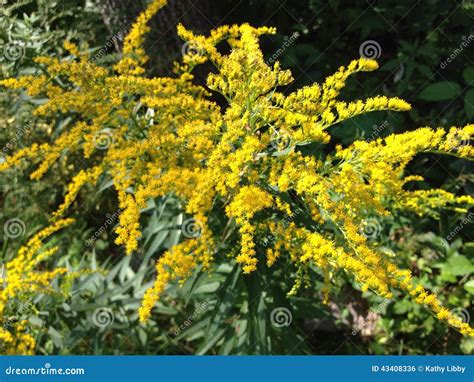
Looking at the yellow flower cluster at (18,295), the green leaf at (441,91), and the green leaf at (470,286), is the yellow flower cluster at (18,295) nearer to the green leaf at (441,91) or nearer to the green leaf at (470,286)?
the green leaf at (470,286)

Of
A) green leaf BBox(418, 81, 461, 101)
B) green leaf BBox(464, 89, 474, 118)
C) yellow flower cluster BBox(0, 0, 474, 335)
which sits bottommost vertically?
yellow flower cluster BBox(0, 0, 474, 335)

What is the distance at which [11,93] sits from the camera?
4.87 metres

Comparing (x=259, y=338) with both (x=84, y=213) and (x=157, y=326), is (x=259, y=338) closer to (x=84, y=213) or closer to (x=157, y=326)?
(x=157, y=326)

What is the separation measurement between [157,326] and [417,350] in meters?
2.21

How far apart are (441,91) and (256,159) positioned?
8.88ft

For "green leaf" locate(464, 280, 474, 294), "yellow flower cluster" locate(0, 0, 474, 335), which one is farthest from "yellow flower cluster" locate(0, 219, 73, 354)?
"green leaf" locate(464, 280, 474, 294)

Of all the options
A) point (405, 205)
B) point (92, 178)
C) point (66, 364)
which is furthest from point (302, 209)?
point (66, 364)

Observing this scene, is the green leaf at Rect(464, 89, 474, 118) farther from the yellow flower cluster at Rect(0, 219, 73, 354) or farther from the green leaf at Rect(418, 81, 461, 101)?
the yellow flower cluster at Rect(0, 219, 73, 354)

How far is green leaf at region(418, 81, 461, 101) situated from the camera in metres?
4.59

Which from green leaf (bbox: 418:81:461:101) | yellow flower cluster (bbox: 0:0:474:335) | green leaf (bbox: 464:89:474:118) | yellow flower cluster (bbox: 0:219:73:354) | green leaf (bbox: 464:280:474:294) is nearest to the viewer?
yellow flower cluster (bbox: 0:0:474:335)

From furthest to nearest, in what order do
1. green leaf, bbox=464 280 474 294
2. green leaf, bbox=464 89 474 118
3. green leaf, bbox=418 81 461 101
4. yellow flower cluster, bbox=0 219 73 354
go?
green leaf, bbox=418 81 461 101, green leaf, bbox=464 89 474 118, green leaf, bbox=464 280 474 294, yellow flower cluster, bbox=0 219 73 354

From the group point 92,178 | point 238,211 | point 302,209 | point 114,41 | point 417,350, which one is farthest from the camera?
point 114,41

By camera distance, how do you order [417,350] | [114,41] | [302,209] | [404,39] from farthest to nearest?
[404,39] → [114,41] → [417,350] → [302,209]

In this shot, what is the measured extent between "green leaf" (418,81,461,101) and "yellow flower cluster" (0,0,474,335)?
179 cm
